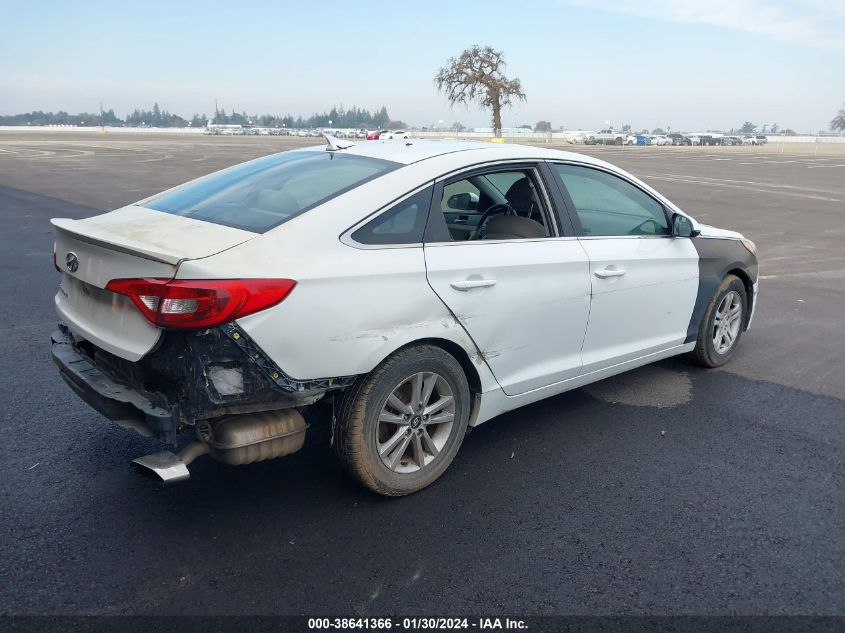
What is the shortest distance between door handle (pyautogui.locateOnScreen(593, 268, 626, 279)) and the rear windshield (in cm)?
135

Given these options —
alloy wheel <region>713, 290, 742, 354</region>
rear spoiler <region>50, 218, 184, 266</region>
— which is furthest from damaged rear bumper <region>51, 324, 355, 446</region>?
alloy wheel <region>713, 290, 742, 354</region>

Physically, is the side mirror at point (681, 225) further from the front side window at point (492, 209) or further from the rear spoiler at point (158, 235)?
the rear spoiler at point (158, 235)

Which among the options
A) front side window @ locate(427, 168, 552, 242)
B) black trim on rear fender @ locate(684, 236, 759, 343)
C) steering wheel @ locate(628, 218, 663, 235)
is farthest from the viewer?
black trim on rear fender @ locate(684, 236, 759, 343)

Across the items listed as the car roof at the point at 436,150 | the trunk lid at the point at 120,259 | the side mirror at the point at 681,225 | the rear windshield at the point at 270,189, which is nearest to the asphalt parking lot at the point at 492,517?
the trunk lid at the point at 120,259

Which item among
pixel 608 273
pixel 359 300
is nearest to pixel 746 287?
pixel 608 273

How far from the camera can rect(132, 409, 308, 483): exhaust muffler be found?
2.93 m

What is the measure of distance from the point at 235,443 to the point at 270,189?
1395 millimetres

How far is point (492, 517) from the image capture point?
3357 millimetres

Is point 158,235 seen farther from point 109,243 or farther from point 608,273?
point 608,273

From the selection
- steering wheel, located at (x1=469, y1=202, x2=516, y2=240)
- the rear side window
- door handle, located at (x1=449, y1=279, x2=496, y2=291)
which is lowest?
door handle, located at (x1=449, y1=279, x2=496, y2=291)

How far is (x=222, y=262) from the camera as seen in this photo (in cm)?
291

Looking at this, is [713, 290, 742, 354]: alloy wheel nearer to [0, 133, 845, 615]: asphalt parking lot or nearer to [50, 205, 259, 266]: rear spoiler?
[0, 133, 845, 615]: asphalt parking lot

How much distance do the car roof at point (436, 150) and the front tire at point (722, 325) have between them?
5.35ft

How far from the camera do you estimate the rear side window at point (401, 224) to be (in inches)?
129
